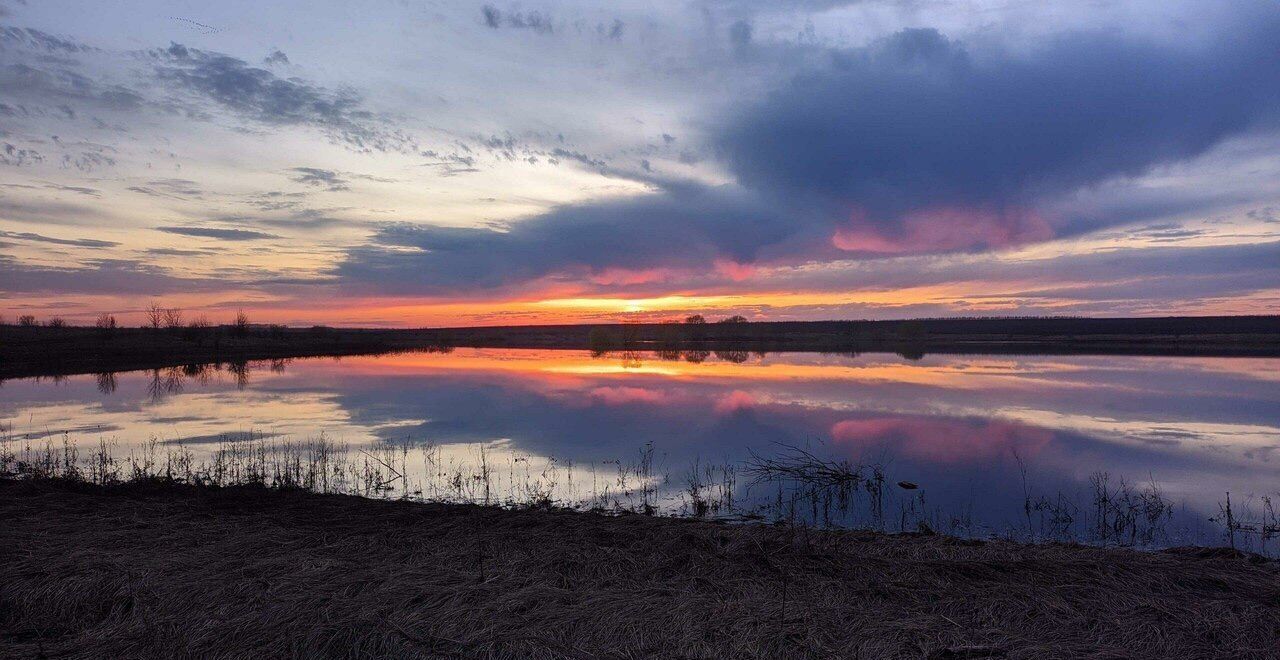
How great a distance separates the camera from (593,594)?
6.67 meters

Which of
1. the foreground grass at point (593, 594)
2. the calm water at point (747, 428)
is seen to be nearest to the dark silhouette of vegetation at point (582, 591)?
the foreground grass at point (593, 594)

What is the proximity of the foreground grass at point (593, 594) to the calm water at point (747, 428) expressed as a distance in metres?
4.30

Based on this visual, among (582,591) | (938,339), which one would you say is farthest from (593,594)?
(938,339)

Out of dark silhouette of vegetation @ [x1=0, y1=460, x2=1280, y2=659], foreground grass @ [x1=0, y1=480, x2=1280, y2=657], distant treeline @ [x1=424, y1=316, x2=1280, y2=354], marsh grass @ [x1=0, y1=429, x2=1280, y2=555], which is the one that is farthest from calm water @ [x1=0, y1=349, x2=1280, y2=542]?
distant treeline @ [x1=424, y1=316, x2=1280, y2=354]

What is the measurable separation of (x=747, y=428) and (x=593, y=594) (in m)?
17.0

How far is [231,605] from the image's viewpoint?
20.7ft

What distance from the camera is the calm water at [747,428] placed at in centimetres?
1455

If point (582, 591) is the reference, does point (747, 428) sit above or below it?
below

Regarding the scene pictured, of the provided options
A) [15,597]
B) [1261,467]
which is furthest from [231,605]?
[1261,467]

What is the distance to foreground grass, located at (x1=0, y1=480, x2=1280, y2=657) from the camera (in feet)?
18.6

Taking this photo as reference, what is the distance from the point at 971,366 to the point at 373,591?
52414 millimetres

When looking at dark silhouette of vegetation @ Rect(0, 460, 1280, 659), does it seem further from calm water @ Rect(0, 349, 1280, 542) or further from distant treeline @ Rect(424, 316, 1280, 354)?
distant treeline @ Rect(424, 316, 1280, 354)

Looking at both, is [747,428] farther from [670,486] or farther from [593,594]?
[593,594]

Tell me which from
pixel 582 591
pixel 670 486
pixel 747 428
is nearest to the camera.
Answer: pixel 582 591
